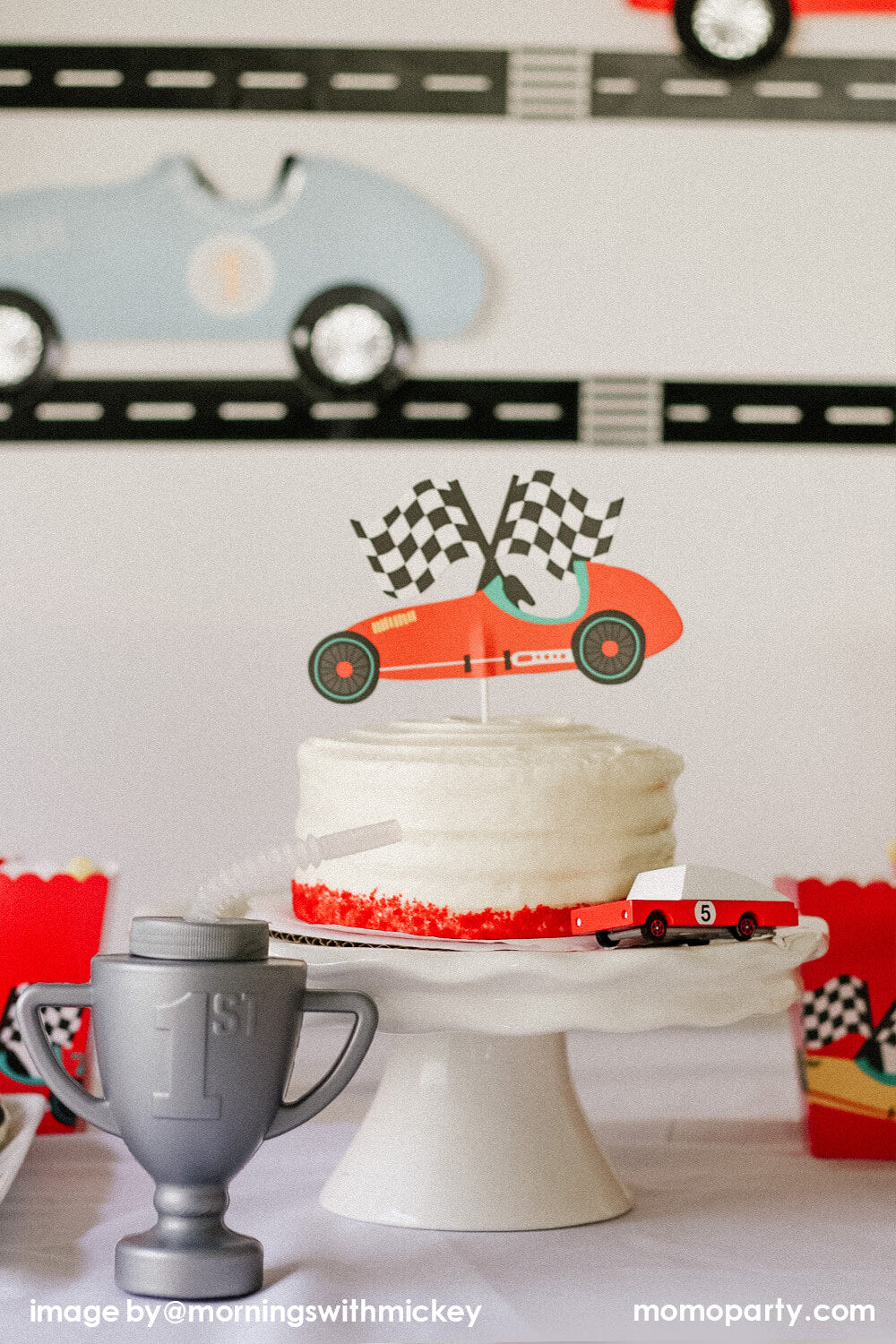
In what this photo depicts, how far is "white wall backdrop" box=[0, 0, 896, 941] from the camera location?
1.58 m

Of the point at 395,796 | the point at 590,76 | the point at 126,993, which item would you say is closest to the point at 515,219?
the point at 590,76

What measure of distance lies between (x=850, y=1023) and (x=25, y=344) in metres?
1.18

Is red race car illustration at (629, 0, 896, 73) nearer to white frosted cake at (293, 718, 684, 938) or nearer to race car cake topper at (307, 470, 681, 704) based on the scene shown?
race car cake topper at (307, 470, 681, 704)

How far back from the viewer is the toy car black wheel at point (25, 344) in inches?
62.6

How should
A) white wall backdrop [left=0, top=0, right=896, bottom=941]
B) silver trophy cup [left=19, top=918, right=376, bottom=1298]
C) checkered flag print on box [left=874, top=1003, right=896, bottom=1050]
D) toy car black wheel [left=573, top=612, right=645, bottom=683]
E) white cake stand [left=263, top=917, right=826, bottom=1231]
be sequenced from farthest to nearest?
white wall backdrop [left=0, top=0, right=896, bottom=941] → checkered flag print on box [left=874, top=1003, right=896, bottom=1050] → toy car black wheel [left=573, top=612, right=645, bottom=683] → white cake stand [left=263, top=917, right=826, bottom=1231] → silver trophy cup [left=19, top=918, right=376, bottom=1298]

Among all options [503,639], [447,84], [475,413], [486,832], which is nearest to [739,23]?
[447,84]

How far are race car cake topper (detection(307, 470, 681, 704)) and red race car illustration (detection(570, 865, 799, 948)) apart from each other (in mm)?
238

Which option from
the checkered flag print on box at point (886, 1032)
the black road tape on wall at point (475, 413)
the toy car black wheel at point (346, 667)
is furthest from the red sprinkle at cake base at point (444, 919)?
the black road tape on wall at point (475, 413)

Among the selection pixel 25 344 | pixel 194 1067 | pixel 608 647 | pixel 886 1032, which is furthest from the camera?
pixel 25 344

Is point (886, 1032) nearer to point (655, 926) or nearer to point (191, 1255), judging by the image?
point (655, 926)

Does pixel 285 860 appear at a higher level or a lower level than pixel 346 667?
lower

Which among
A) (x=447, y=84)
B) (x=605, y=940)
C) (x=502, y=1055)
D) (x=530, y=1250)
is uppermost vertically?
(x=447, y=84)

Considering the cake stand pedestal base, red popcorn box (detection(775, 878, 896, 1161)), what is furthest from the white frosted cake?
red popcorn box (detection(775, 878, 896, 1161))

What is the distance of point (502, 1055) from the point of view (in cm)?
106
